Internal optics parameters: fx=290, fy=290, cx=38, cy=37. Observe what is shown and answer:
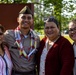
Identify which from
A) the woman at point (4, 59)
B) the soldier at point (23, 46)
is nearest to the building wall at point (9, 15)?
the soldier at point (23, 46)

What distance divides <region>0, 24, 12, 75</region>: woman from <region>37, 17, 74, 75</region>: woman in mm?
555

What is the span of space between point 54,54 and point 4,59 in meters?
0.81

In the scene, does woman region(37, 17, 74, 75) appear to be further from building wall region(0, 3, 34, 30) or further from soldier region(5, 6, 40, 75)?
building wall region(0, 3, 34, 30)

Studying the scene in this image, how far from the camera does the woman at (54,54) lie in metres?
4.61

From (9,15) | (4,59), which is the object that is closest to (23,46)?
(4,59)

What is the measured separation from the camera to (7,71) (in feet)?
15.2

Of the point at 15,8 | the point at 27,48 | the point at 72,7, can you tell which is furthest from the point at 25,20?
the point at 72,7

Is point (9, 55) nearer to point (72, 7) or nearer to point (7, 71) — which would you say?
point (7, 71)

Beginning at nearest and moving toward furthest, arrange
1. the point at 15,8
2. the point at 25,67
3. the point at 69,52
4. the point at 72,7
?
the point at 69,52 → the point at 25,67 → the point at 15,8 → the point at 72,7

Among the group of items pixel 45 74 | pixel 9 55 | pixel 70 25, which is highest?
pixel 70 25

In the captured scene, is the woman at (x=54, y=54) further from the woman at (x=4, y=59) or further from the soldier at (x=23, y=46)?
the woman at (x=4, y=59)

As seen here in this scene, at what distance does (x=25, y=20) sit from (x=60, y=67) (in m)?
1.03

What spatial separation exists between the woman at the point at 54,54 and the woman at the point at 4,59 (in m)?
0.56

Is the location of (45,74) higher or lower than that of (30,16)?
lower
